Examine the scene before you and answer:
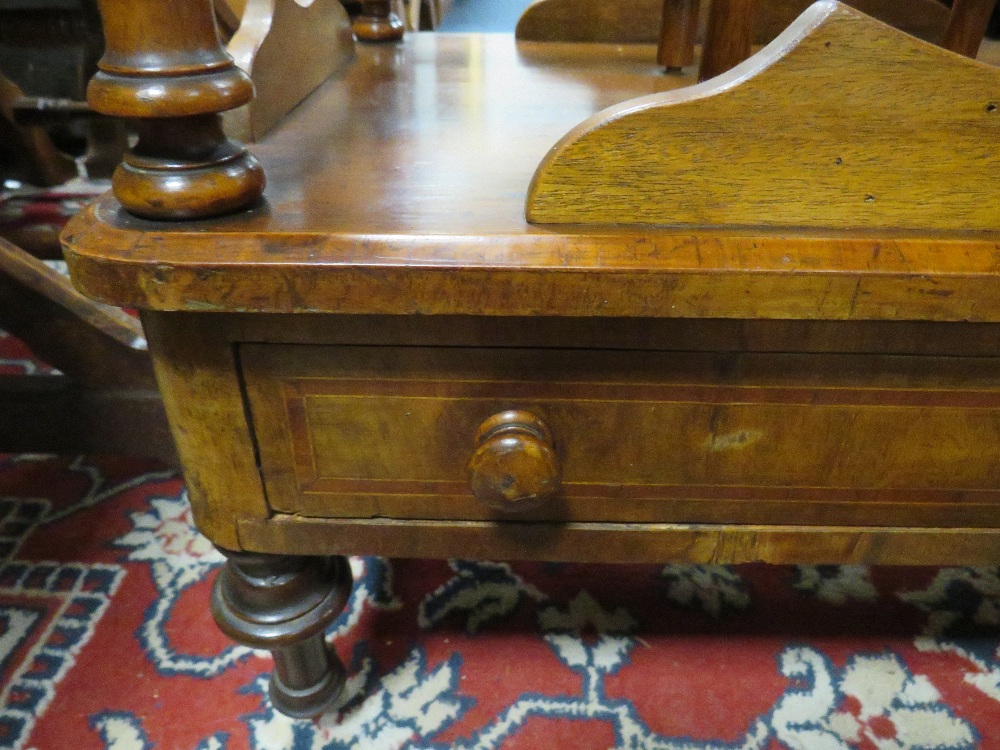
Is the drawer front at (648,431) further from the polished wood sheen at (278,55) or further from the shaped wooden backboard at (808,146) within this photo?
the polished wood sheen at (278,55)

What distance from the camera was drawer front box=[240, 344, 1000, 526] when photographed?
0.47 m

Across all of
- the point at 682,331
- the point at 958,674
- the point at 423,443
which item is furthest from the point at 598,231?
the point at 958,674

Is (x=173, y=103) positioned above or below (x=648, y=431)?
above

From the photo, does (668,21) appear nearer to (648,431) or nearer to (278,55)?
(278,55)

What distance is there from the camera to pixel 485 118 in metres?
0.67

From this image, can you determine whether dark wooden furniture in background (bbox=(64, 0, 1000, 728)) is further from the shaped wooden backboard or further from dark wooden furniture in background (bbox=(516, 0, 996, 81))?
dark wooden furniture in background (bbox=(516, 0, 996, 81))

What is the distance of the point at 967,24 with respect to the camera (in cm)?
71

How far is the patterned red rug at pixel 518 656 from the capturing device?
74cm

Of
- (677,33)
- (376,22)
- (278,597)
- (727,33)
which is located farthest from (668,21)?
(278,597)

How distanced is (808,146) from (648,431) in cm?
20

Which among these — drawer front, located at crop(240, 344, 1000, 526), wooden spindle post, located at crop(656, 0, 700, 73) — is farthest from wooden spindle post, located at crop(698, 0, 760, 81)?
drawer front, located at crop(240, 344, 1000, 526)

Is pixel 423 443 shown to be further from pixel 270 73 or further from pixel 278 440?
pixel 270 73

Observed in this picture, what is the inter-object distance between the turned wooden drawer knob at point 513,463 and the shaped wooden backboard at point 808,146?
0.44 feet

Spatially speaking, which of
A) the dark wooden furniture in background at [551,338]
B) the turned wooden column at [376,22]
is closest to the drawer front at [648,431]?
the dark wooden furniture in background at [551,338]
